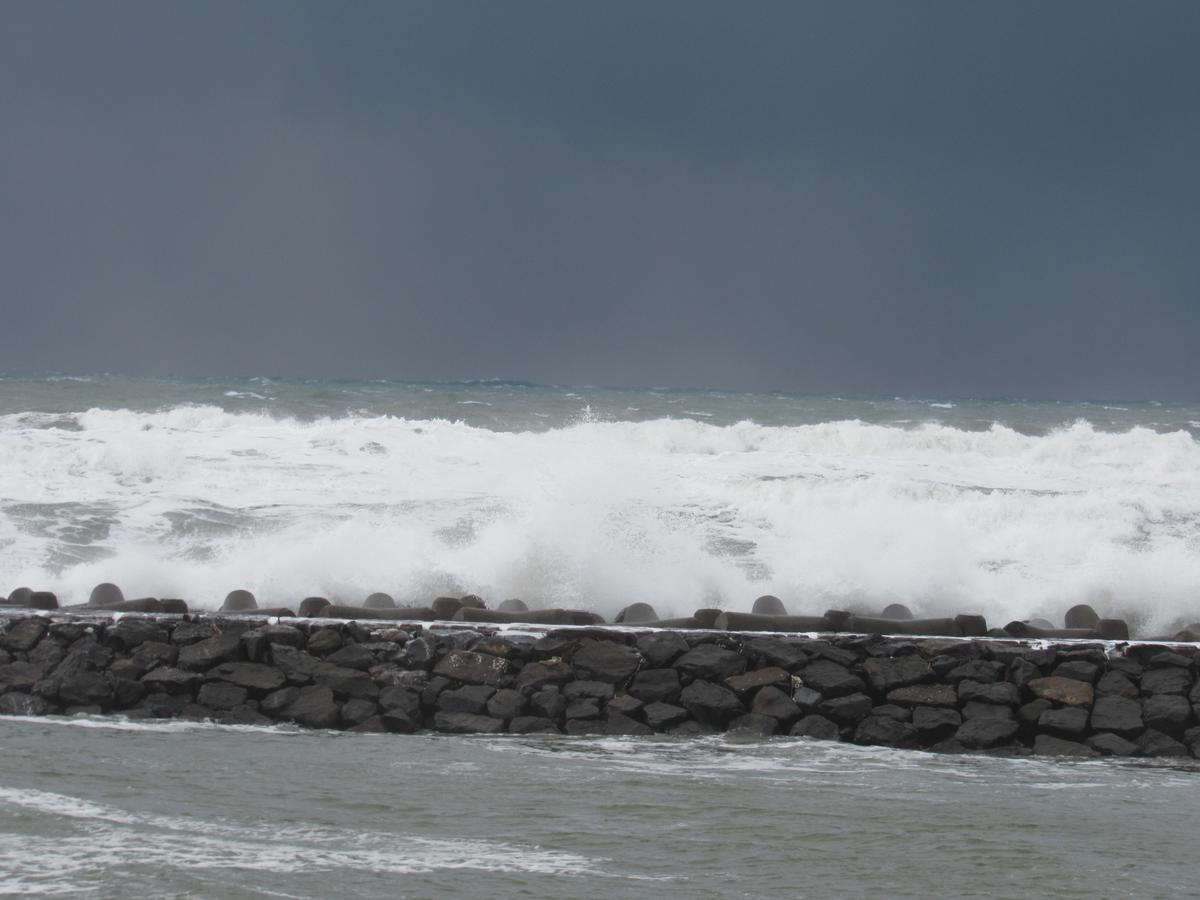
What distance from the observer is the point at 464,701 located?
361 inches

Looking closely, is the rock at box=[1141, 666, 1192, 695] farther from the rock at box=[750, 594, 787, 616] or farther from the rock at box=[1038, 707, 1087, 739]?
the rock at box=[750, 594, 787, 616]

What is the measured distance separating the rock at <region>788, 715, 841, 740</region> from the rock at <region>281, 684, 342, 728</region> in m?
2.96

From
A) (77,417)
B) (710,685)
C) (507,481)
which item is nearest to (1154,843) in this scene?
(710,685)

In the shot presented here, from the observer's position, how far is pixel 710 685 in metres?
9.20

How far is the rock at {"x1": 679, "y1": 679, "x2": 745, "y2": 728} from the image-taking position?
29.9ft

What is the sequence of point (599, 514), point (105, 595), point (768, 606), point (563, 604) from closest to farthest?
Answer: 1. point (768, 606)
2. point (105, 595)
3. point (563, 604)
4. point (599, 514)

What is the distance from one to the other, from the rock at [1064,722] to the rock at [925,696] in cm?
56

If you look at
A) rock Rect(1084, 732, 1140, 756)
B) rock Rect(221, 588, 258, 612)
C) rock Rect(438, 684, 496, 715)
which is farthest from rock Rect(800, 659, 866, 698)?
rock Rect(221, 588, 258, 612)

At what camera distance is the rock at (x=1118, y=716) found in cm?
897

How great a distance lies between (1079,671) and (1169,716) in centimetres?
60

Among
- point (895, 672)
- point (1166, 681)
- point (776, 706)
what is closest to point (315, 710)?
point (776, 706)

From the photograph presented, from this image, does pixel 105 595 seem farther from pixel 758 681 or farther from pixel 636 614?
pixel 758 681

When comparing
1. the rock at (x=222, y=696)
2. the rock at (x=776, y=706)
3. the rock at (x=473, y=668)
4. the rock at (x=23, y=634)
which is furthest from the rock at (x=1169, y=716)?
the rock at (x=23, y=634)

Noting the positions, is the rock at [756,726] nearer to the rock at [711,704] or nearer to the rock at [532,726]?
the rock at [711,704]
